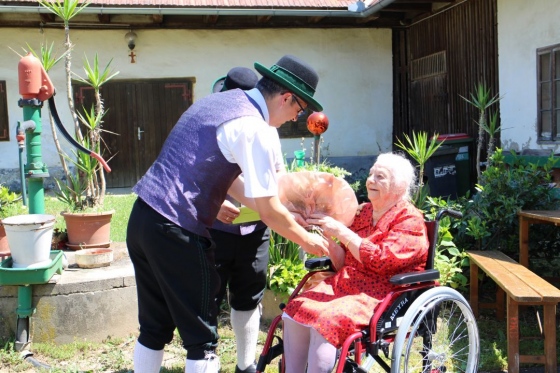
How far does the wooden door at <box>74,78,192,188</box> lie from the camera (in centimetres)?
1082

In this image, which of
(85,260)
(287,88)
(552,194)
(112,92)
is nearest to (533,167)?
(552,194)

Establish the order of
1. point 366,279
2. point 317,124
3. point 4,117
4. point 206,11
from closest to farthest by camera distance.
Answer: point 366,279, point 317,124, point 206,11, point 4,117

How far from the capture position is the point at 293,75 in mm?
2648

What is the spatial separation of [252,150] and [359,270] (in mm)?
965

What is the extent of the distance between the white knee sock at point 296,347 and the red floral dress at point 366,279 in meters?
0.06

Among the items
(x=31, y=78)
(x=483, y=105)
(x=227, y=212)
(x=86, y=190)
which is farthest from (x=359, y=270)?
(x=483, y=105)

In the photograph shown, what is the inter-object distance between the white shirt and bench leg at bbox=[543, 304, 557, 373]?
1820 millimetres

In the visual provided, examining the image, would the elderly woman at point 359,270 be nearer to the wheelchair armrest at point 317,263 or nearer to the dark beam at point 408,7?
the wheelchair armrest at point 317,263

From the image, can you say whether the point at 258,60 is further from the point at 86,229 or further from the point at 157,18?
the point at 86,229

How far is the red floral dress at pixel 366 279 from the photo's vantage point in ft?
9.02

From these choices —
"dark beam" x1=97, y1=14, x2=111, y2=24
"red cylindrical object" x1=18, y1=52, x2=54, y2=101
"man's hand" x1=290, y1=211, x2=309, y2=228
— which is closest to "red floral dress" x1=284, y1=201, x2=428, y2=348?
"man's hand" x1=290, y1=211, x2=309, y2=228

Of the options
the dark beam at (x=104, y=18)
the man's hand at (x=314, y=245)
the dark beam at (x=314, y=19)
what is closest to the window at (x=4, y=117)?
the dark beam at (x=104, y=18)

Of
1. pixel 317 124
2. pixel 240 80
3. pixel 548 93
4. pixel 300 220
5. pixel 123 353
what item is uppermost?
pixel 548 93

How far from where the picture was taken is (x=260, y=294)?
3.44m
